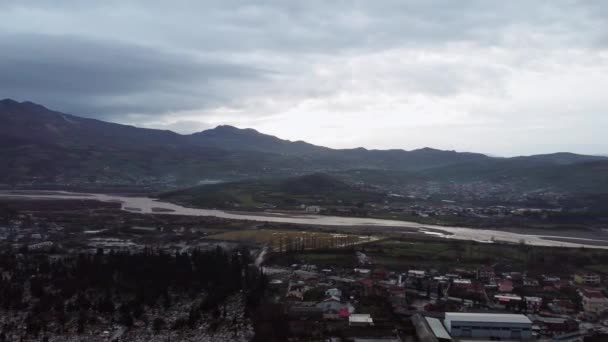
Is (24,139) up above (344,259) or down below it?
above

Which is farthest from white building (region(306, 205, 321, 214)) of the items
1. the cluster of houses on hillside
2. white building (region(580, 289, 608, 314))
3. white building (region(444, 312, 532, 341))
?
white building (region(444, 312, 532, 341))

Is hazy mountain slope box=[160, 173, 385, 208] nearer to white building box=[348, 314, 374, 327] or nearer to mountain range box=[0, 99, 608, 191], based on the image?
mountain range box=[0, 99, 608, 191]

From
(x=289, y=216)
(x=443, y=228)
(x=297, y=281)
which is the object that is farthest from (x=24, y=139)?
(x=297, y=281)

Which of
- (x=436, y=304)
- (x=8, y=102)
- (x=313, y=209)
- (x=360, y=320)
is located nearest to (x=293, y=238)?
(x=436, y=304)

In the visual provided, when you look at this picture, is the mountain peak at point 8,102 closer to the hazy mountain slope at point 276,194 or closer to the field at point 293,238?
the hazy mountain slope at point 276,194

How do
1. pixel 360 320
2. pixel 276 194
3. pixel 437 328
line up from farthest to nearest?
pixel 276 194 < pixel 360 320 < pixel 437 328

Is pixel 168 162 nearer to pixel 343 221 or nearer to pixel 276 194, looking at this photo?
pixel 276 194

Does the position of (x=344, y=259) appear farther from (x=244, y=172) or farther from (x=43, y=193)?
(x=244, y=172)
